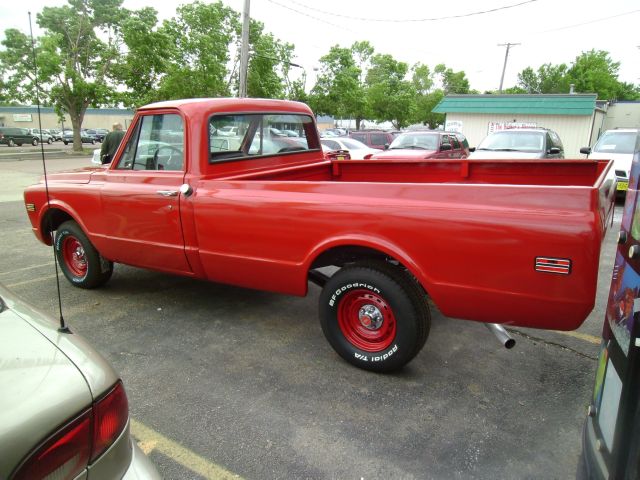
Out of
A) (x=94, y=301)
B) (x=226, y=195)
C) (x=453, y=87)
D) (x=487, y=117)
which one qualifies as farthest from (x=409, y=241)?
(x=453, y=87)

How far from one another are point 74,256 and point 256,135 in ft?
8.21

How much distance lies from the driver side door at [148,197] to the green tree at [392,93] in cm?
4335

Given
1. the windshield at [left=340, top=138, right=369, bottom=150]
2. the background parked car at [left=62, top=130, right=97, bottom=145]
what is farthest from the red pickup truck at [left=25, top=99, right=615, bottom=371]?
the background parked car at [left=62, top=130, right=97, bottom=145]

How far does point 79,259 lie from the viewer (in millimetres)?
5031

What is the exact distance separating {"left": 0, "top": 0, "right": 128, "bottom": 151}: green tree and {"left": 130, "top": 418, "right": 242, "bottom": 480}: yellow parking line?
27.0 metres

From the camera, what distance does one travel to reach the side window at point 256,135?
158 inches

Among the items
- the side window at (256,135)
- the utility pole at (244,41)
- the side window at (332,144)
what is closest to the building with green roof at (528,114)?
the side window at (332,144)

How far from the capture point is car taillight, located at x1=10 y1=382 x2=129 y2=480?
1.19 m

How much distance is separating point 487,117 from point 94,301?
23.7 meters

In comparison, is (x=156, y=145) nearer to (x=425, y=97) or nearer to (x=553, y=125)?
(x=553, y=125)

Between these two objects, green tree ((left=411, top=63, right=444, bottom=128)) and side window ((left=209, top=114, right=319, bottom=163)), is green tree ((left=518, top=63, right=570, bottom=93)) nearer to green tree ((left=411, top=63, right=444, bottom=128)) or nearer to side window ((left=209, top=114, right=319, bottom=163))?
green tree ((left=411, top=63, right=444, bottom=128))

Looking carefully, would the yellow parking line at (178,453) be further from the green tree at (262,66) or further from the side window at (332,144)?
the green tree at (262,66)

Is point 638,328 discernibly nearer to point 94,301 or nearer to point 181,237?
point 181,237

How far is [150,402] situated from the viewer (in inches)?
119
